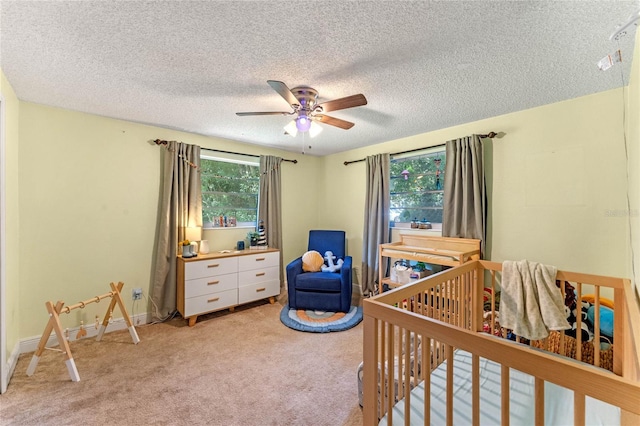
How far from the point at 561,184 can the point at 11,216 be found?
15.1 ft

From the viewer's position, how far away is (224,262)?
3203 mm

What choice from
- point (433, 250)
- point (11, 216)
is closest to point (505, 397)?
point (433, 250)

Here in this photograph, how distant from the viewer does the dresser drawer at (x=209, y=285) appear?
2.95 metres

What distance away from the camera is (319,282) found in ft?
10.5

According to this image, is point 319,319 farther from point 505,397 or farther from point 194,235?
point 505,397

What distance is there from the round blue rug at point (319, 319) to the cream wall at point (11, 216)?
87.6 inches

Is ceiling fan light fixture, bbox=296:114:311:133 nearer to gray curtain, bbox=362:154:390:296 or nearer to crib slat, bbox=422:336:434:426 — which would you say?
crib slat, bbox=422:336:434:426

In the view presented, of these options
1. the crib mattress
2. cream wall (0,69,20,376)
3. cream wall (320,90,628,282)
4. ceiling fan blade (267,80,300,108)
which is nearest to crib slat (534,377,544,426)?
the crib mattress

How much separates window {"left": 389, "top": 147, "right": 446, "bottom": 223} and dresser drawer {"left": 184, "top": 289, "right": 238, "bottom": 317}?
2.34 meters

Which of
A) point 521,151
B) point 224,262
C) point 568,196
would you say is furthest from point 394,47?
point 224,262

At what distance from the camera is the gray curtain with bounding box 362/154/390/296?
364 cm

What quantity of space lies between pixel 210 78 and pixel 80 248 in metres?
2.21

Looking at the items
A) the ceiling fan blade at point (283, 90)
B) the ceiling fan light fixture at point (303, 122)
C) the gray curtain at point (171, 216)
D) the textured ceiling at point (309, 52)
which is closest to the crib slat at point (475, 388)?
the textured ceiling at point (309, 52)

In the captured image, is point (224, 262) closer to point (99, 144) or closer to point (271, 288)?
point (271, 288)
